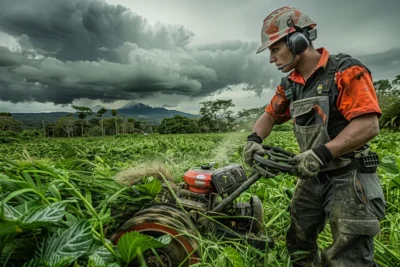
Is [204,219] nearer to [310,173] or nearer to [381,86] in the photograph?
[310,173]

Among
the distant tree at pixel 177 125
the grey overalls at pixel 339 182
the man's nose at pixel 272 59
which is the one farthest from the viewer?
the distant tree at pixel 177 125

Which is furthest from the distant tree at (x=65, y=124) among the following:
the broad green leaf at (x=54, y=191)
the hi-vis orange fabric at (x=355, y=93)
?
the hi-vis orange fabric at (x=355, y=93)

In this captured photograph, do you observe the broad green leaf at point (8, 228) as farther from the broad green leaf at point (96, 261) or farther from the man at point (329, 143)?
the man at point (329, 143)

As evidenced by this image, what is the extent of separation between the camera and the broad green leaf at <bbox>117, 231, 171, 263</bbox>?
4.09 ft

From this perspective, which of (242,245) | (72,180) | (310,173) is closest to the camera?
(310,173)

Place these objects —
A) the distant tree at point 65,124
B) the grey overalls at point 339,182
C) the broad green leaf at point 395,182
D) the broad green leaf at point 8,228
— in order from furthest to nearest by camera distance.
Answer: the distant tree at point 65,124 → the broad green leaf at point 395,182 → the grey overalls at point 339,182 → the broad green leaf at point 8,228

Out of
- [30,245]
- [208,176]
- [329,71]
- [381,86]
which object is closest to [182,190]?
[208,176]

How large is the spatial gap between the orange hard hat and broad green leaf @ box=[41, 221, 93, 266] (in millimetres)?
1599

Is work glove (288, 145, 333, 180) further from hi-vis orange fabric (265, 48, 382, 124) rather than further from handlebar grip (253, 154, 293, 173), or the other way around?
hi-vis orange fabric (265, 48, 382, 124)

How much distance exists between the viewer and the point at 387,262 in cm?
206

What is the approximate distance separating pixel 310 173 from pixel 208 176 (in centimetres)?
70

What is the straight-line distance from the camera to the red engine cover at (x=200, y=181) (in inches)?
77.4

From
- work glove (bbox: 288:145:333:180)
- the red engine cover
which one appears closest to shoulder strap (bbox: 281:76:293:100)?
work glove (bbox: 288:145:333:180)

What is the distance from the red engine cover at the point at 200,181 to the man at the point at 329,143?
31 cm
